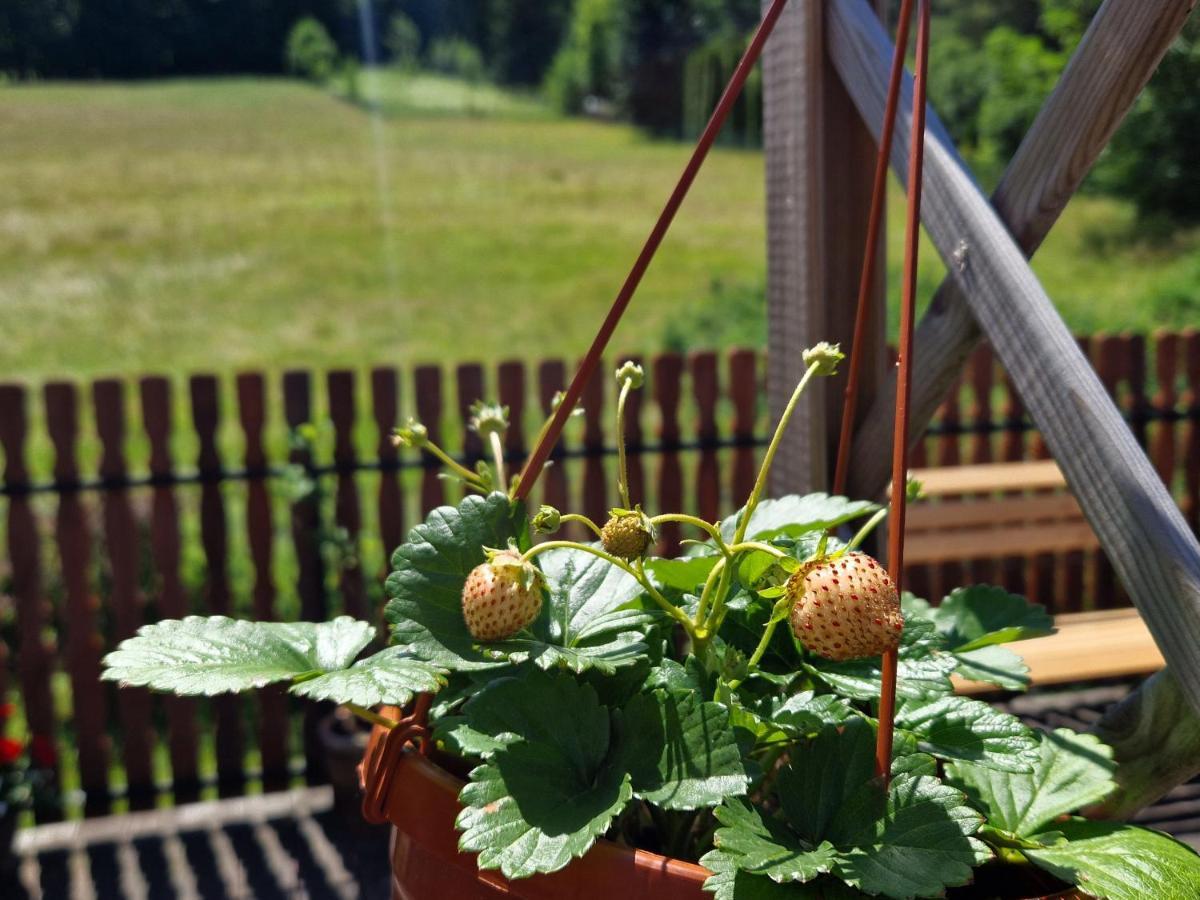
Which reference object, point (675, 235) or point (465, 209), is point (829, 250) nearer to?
point (675, 235)

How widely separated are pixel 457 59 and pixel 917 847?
63.8 ft

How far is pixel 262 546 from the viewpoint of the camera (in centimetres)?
313

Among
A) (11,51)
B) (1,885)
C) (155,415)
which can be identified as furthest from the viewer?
(11,51)

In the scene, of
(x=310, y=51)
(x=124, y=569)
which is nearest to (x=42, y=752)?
(x=124, y=569)

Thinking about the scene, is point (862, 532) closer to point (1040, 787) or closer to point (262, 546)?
point (1040, 787)

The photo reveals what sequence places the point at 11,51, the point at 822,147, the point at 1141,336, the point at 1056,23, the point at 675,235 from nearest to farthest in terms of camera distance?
1. the point at 822,147
2. the point at 1141,336
3. the point at 1056,23
4. the point at 675,235
5. the point at 11,51

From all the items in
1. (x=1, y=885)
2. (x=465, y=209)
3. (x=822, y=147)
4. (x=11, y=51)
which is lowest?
(x=1, y=885)

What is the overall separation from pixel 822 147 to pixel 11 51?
18108 mm

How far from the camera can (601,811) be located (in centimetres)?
63

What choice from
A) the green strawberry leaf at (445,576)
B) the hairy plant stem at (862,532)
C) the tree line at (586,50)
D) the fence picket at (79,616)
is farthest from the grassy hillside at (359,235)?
the green strawberry leaf at (445,576)

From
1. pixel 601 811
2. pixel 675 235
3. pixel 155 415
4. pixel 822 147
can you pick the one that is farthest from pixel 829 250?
pixel 675 235

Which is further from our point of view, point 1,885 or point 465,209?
point 465,209

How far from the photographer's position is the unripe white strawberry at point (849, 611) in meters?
0.60

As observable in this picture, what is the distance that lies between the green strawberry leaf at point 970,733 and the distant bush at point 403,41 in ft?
64.1
